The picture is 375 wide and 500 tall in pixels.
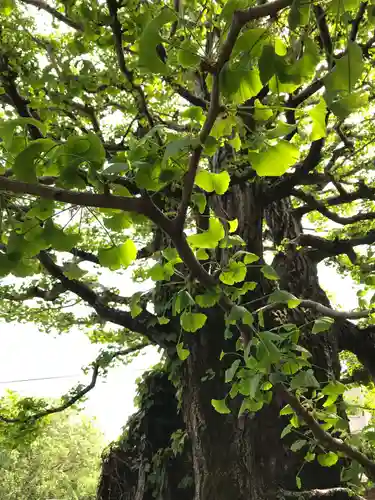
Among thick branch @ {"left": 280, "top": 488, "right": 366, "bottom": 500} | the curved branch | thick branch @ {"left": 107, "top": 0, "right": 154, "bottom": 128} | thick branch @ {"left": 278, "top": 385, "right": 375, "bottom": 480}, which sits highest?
thick branch @ {"left": 107, "top": 0, "right": 154, "bottom": 128}

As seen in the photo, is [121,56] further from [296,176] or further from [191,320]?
[191,320]

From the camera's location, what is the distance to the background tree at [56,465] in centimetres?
1255

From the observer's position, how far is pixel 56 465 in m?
13.7

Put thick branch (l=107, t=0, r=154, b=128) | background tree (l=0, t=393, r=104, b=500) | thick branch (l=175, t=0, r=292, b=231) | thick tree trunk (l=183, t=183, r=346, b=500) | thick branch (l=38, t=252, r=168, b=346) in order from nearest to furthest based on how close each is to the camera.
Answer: thick branch (l=175, t=0, r=292, b=231) < thick branch (l=107, t=0, r=154, b=128) < thick tree trunk (l=183, t=183, r=346, b=500) < thick branch (l=38, t=252, r=168, b=346) < background tree (l=0, t=393, r=104, b=500)

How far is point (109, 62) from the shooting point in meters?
3.37

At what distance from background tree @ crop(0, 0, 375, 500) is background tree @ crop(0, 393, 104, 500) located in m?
9.32

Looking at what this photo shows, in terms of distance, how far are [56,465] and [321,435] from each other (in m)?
14.2

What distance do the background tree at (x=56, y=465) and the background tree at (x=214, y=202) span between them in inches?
367

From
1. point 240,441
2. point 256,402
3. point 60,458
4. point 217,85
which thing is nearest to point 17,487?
point 60,458

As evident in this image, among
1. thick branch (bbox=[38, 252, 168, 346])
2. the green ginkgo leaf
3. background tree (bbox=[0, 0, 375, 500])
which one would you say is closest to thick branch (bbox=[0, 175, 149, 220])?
background tree (bbox=[0, 0, 375, 500])

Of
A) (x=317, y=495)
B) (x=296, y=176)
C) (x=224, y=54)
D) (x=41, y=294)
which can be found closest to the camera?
(x=224, y=54)

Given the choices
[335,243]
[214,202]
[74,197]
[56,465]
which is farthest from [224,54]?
[56,465]

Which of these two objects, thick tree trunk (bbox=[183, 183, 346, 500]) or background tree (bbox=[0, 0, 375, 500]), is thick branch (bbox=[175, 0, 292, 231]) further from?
thick tree trunk (bbox=[183, 183, 346, 500])

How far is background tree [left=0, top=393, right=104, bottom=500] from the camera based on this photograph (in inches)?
494
